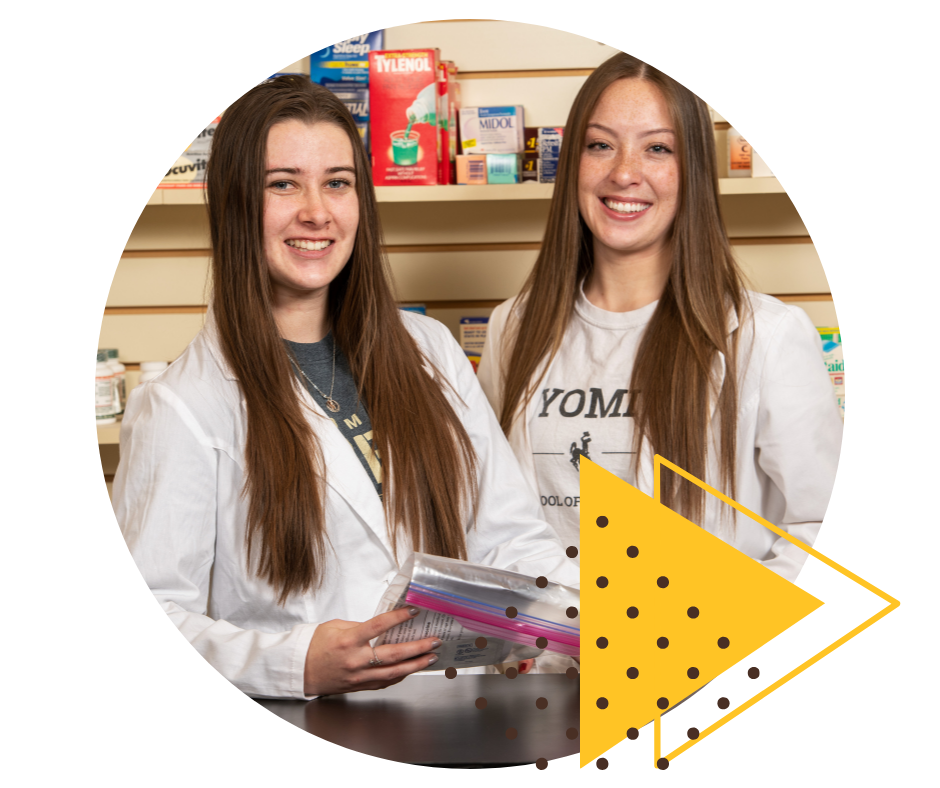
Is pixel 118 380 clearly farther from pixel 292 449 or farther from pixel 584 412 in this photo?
pixel 584 412

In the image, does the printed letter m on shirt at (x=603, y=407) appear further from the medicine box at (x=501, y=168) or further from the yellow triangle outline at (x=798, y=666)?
the medicine box at (x=501, y=168)

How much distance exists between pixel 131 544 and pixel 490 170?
119 centimetres

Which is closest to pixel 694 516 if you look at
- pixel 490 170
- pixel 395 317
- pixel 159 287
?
pixel 395 317

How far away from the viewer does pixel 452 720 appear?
1.03 meters

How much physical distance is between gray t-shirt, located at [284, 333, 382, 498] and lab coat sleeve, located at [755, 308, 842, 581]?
622mm

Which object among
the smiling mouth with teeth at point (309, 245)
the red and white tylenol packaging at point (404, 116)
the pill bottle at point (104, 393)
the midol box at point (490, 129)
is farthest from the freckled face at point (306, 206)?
the pill bottle at point (104, 393)

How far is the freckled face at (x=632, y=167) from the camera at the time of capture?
4.43ft

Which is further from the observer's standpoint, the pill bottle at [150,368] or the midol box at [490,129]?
the pill bottle at [150,368]

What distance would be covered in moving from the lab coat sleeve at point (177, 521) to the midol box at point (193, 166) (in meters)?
0.97

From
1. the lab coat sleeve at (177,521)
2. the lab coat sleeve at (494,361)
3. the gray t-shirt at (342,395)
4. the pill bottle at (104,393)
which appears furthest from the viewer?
the pill bottle at (104,393)

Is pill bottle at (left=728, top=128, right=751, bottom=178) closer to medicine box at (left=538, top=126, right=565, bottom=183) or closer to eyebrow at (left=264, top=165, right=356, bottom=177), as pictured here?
medicine box at (left=538, top=126, right=565, bottom=183)

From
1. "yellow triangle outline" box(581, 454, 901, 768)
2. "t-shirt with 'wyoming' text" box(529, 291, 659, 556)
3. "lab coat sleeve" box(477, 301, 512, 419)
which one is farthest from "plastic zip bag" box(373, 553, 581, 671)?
"lab coat sleeve" box(477, 301, 512, 419)

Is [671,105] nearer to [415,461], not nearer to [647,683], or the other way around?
[415,461]

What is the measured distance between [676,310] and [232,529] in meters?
0.82
